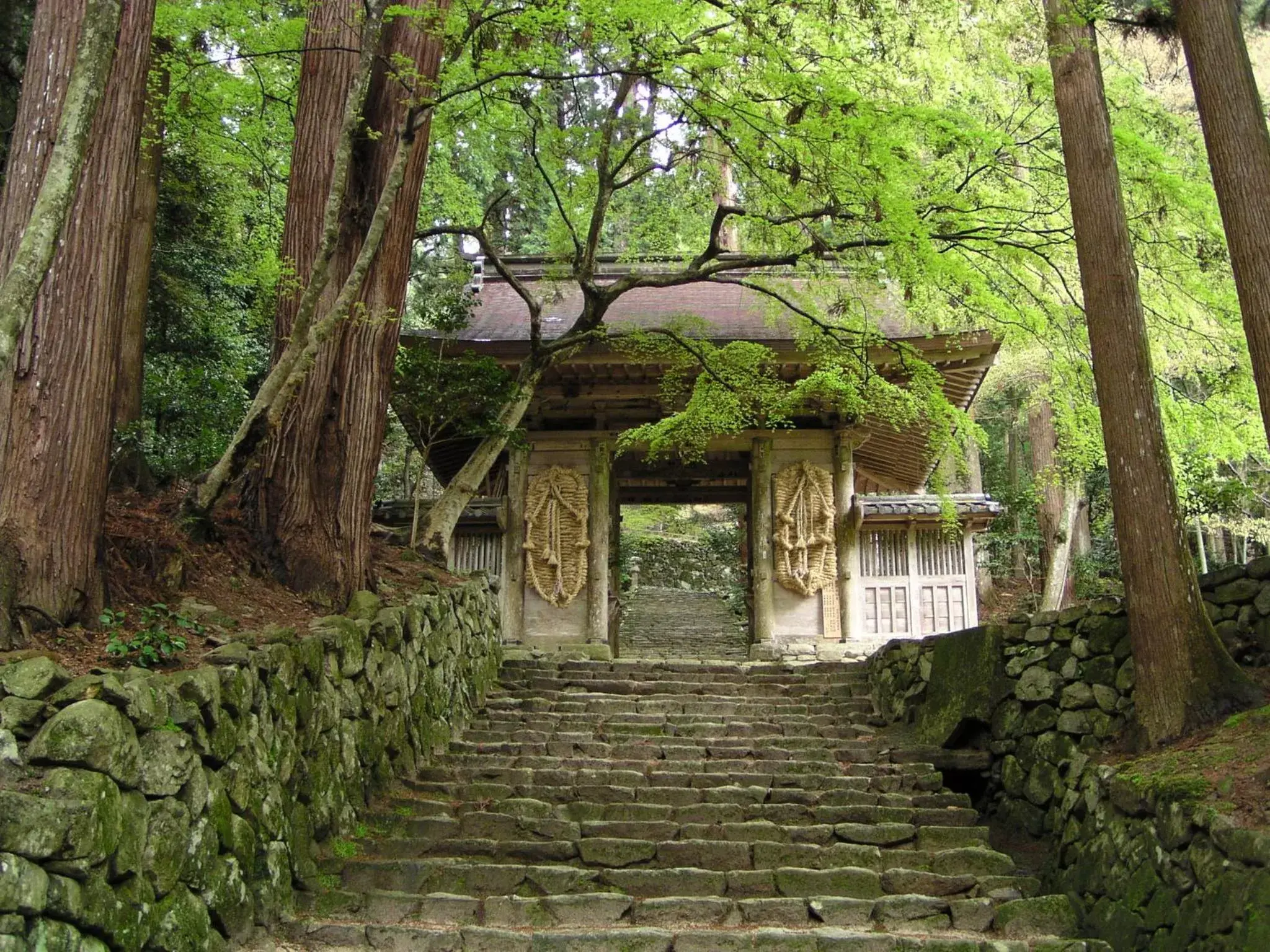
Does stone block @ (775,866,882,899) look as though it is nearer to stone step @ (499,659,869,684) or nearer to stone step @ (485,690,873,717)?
stone step @ (485,690,873,717)

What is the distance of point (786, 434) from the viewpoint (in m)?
12.3

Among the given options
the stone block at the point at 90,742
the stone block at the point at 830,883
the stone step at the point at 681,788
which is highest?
the stone block at the point at 90,742

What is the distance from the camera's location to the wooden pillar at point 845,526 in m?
11.9

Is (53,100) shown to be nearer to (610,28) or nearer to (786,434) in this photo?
(610,28)

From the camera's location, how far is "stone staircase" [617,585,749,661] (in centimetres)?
1741

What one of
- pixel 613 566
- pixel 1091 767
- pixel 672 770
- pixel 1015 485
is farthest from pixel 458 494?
pixel 1015 485

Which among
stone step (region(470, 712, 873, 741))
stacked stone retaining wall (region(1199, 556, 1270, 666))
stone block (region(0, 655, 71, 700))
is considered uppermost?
stacked stone retaining wall (region(1199, 556, 1270, 666))

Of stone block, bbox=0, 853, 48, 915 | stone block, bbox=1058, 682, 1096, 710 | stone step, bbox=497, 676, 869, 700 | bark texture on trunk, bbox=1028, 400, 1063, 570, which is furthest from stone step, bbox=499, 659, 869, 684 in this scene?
bark texture on trunk, bbox=1028, 400, 1063, 570

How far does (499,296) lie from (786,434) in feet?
14.6

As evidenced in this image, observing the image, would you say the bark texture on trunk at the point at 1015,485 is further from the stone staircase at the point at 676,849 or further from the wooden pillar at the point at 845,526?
the stone staircase at the point at 676,849

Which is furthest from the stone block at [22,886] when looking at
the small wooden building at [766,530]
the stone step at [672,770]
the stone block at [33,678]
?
the small wooden building at [766,530]

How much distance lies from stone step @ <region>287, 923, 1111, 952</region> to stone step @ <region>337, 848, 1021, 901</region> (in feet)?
1.83

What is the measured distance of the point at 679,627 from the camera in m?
20.5

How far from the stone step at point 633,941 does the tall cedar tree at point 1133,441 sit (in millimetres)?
1457
